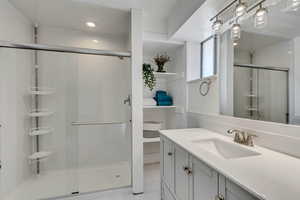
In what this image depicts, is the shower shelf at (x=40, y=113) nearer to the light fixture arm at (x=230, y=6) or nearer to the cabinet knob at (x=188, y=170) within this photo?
the cabinet knob at (x=188, y=170)

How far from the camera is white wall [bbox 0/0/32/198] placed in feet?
5.42

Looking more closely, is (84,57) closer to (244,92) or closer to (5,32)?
(5,32)

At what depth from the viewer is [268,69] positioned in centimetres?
117

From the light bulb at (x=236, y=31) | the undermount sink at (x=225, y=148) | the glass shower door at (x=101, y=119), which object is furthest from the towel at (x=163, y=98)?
the light bulb at (x=236, y=31)

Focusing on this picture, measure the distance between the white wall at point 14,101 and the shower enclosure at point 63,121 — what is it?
1 cm

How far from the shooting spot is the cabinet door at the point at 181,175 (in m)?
1.10

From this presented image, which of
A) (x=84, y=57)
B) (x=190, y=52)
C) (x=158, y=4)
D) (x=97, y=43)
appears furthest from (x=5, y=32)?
(x=190, y=52)

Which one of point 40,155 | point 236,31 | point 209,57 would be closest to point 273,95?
point 236,31

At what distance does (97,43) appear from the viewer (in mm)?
2510

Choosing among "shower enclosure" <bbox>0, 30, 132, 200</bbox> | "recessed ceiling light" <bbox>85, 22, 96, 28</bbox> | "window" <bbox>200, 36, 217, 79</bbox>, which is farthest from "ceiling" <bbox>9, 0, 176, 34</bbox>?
"window" <bbox>200, 36, 217, 79</bbox>

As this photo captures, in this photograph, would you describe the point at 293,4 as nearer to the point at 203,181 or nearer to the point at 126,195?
the point at 203,181

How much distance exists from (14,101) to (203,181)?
2.26m

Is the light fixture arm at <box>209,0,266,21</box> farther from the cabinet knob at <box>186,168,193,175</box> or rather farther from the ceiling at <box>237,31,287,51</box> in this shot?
the cabinet knob at <box>186,168,193,175</box>

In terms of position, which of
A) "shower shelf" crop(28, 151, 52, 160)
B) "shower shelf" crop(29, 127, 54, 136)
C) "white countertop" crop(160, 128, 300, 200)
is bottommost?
"shower shelf" crop(28, 151, 52, 160)
